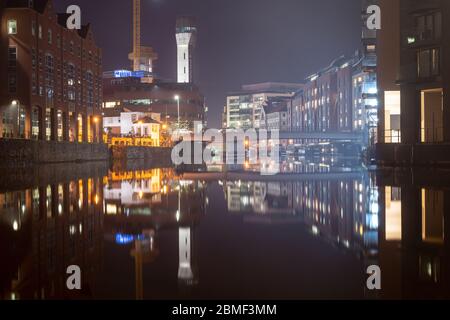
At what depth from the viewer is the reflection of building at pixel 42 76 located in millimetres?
58906

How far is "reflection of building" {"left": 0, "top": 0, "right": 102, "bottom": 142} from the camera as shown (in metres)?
58.9

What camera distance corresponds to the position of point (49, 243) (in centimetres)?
987

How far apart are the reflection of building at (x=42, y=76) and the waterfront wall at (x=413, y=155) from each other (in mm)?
35797

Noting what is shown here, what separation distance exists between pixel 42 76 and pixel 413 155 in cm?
4122

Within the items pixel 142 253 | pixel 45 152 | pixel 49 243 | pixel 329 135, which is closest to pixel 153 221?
pixel 49 243

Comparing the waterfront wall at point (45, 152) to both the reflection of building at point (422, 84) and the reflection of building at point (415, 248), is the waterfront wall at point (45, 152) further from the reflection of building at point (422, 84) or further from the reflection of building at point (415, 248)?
the reflection of building at point (415, 248)

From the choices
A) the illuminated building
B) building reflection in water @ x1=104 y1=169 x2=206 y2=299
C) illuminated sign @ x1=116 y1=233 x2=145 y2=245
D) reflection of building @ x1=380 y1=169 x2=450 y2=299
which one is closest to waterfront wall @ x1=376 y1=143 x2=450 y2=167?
reflection of building @ x1=380 y1=169 x2=450 y2=299

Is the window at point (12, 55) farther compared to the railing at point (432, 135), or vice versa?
the window at point (12, 55)

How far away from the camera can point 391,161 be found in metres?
45.8

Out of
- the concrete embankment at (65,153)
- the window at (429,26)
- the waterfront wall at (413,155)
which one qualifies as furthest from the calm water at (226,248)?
the concrete embankment at (65,153)

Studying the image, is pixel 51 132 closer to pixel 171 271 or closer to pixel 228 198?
pixel 228 198

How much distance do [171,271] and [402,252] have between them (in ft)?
12.2

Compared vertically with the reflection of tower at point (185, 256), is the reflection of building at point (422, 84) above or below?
above
